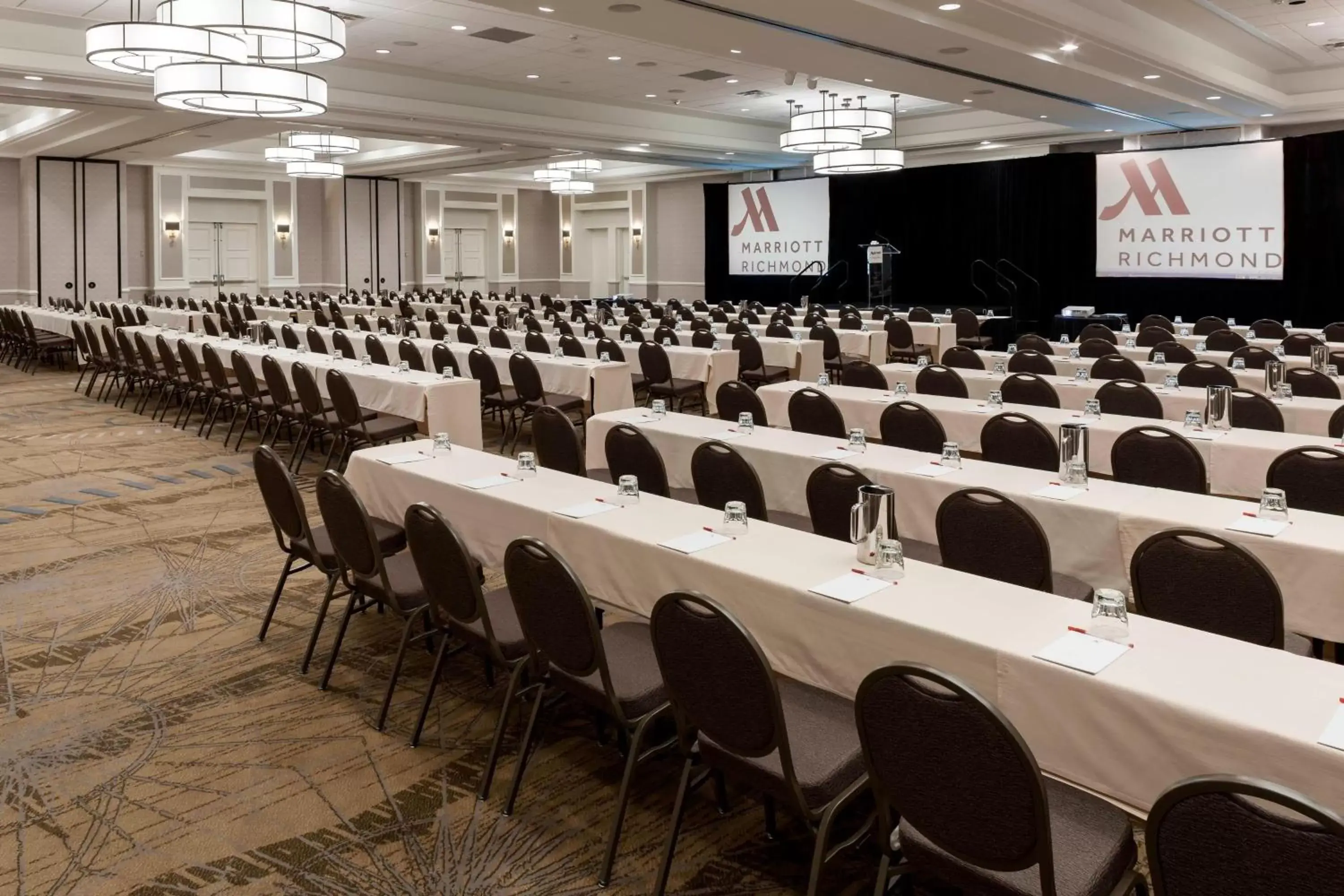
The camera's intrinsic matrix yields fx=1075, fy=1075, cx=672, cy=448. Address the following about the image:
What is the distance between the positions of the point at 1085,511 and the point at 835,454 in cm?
149

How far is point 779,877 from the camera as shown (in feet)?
10.1

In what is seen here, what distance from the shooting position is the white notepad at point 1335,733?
7.15 ft

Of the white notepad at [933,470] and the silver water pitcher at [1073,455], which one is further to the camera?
the white notepad at [933,470]

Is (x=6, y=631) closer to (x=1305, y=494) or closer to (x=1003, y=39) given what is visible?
(x=1305, y=494)

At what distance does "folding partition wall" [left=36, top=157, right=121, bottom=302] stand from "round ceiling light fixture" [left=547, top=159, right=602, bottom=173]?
30.6 feet

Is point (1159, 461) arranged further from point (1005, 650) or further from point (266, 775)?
point (266, 775)

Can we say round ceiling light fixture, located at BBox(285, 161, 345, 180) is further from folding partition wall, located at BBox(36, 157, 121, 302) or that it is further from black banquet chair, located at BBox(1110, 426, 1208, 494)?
black banquet chair, located at BBox(1110, 426, 1208, 494)

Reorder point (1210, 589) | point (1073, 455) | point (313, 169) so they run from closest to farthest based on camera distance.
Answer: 1. point (1210, 589)
2. point (1073, 455)
3. point (313, 169)

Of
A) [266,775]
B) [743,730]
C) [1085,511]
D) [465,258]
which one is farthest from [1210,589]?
[465,258]

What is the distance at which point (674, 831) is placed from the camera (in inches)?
113

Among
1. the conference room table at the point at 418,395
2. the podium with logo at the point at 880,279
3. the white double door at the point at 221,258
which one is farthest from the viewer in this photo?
the white double door at the point at 221,258

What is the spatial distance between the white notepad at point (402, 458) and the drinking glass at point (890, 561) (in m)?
2.62

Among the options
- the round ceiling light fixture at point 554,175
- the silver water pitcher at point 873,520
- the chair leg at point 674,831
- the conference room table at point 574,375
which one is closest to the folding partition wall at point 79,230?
the round ceiling light fixture at point 554,175

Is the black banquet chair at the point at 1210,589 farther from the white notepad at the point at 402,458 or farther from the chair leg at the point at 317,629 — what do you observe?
the white notepad at the point at 402,458
